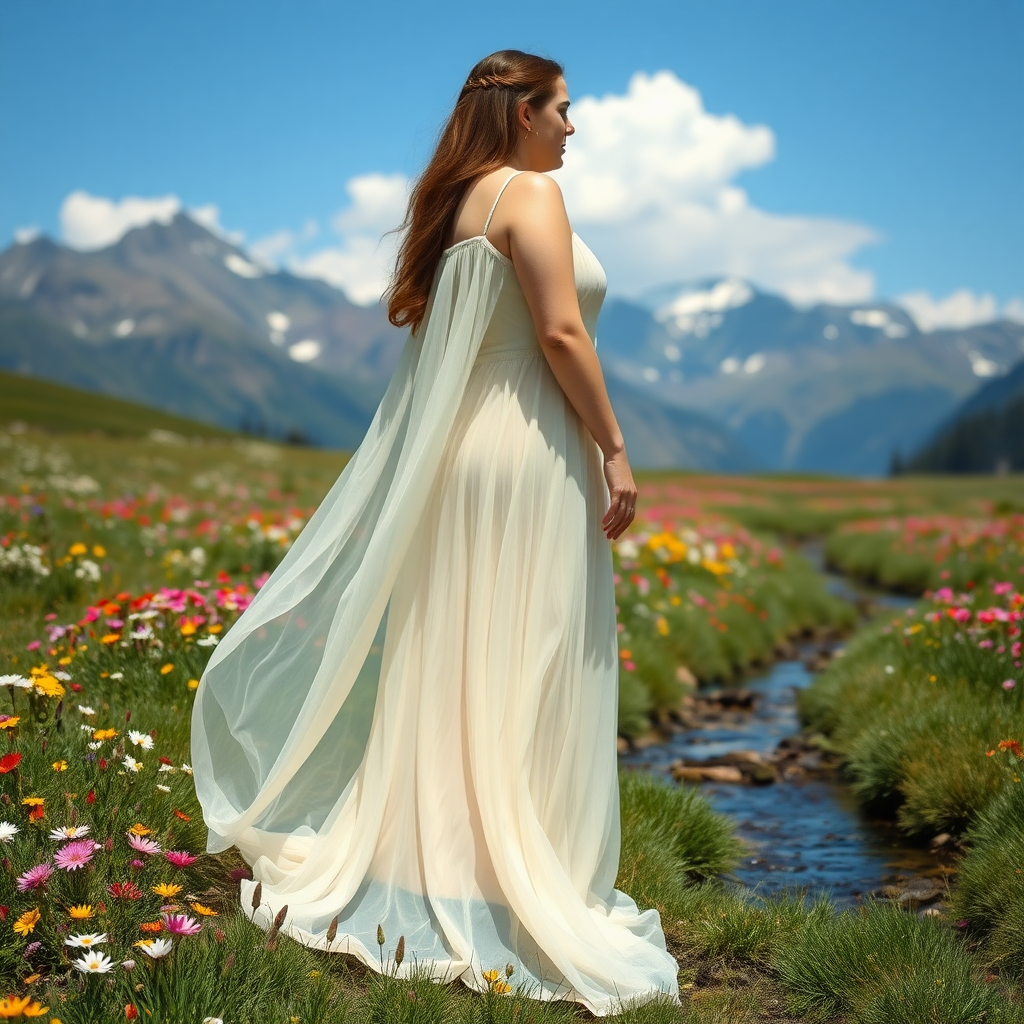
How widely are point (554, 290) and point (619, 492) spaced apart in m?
0.74

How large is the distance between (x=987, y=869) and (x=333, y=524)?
2.95 m

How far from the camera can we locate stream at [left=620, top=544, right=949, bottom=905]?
523cm

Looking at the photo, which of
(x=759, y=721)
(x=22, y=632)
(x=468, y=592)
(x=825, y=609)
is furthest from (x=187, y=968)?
(x=825, y=609)

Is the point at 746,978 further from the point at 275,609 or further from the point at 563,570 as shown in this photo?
the point at 275,609

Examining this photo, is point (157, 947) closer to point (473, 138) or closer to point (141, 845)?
point (141, 845)

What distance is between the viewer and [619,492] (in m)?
3.72

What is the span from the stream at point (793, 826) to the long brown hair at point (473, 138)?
3327mm

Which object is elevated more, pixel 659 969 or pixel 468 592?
pixel 468 592

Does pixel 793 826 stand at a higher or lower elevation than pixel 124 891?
lower

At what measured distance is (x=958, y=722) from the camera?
5961 millimetres

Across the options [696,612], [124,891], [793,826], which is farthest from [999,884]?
[696,612]

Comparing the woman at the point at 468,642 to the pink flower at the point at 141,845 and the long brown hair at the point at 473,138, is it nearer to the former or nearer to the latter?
the long brown hair at the point at 473,138

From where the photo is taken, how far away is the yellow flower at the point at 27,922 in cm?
286

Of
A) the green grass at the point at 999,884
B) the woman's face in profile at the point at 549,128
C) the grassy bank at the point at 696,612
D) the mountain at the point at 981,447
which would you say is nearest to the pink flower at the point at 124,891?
the woman's face in profile at the point at 549,128
